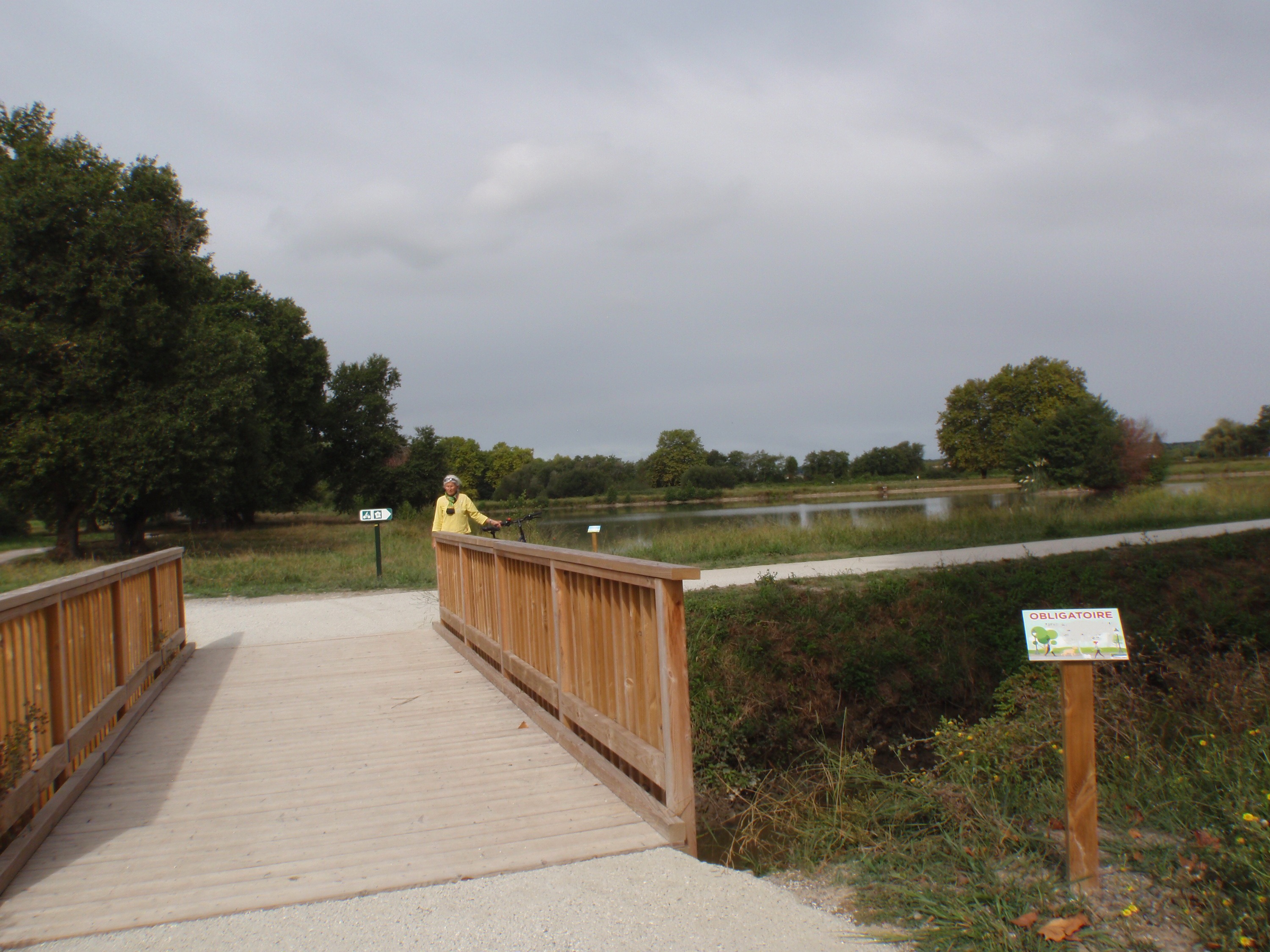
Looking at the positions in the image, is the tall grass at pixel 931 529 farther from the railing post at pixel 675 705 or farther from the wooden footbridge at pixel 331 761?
the railing post at pixel 675 705

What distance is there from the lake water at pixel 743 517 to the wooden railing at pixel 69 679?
24.7ft

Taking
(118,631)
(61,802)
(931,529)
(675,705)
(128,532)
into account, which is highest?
(128,532)

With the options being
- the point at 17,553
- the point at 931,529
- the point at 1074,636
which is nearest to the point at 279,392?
the point at 17,553

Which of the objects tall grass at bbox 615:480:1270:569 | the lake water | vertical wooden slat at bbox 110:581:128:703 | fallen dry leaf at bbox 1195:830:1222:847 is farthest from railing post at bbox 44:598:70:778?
tall grass at bbox 615:480:1270:569

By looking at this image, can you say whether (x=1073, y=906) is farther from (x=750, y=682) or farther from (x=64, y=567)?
(x=64, y=567)

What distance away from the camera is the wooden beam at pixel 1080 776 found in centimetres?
344

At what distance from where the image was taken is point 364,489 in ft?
158

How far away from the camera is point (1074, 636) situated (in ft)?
11.6

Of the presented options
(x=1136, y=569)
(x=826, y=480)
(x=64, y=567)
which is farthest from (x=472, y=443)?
(x=1136, y=569)

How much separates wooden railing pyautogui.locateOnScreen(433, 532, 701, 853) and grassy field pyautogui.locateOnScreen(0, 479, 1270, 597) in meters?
8.78

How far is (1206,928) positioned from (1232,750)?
7.24 ft

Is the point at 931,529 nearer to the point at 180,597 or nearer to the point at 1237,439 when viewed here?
the point at 180,597

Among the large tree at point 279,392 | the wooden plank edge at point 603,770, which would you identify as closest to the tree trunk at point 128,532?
the large tree at point 279,392

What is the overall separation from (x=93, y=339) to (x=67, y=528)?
5.56 meters
